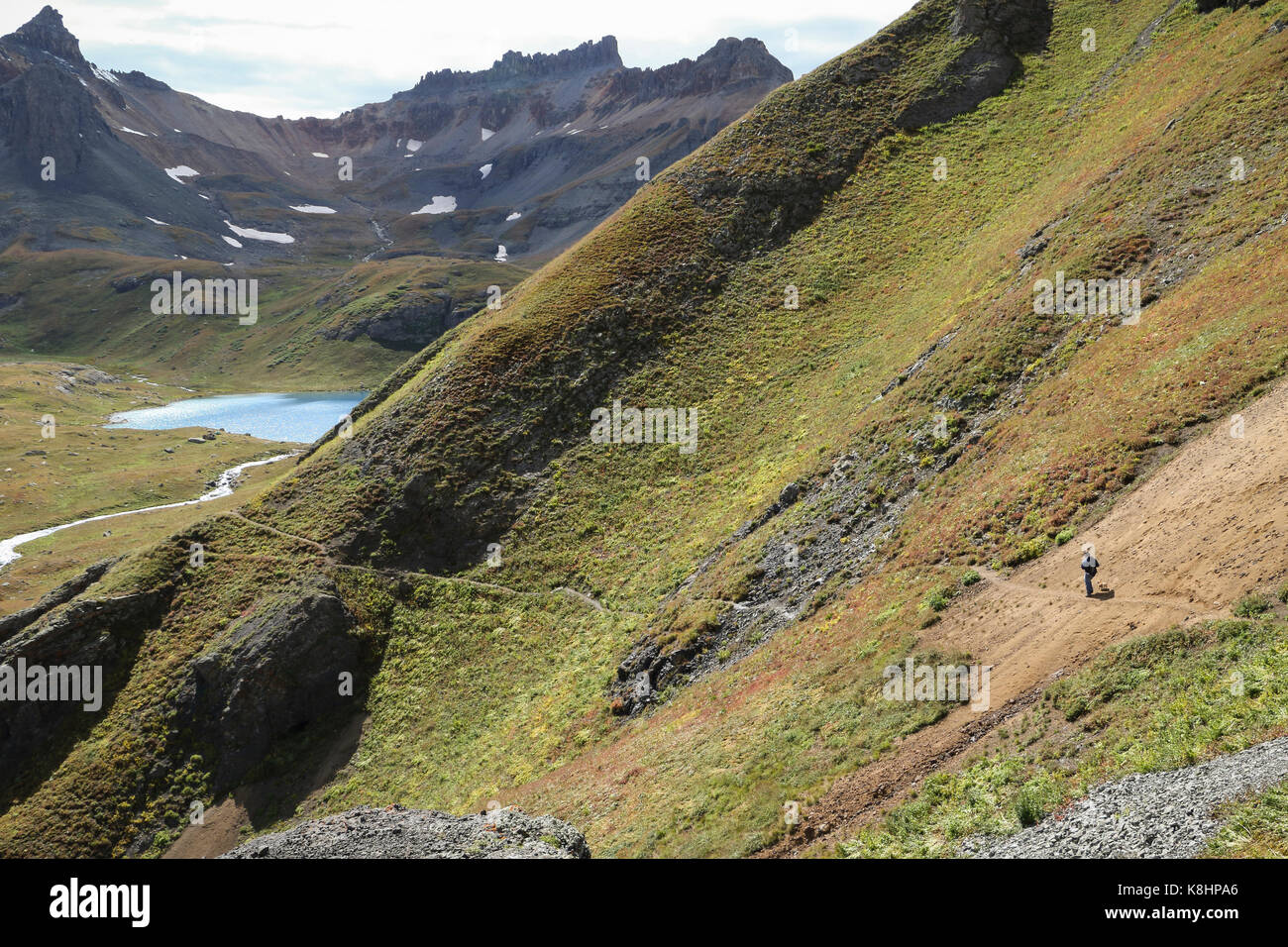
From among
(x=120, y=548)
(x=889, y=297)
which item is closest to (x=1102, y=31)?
(x=889, y=297)

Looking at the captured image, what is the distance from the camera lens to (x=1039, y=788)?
49.4ft

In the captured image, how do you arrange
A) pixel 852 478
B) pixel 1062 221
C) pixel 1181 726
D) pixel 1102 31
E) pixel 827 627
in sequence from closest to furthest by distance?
pixel 1181 726, pixel 827 627, pixel 852 478, pixel 1062 221, pixel 1102 31

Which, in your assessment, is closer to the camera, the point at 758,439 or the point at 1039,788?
the point at 1039,788

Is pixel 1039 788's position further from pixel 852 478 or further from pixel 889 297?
pixel 889 297

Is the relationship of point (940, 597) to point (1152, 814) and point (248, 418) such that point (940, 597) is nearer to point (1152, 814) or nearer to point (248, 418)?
point (1152, 814)

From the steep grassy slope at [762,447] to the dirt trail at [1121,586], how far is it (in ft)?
4.04

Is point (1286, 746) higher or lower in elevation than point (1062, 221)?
lower

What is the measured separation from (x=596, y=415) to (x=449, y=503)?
13950 mm

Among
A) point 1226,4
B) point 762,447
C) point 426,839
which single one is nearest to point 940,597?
point 426,839

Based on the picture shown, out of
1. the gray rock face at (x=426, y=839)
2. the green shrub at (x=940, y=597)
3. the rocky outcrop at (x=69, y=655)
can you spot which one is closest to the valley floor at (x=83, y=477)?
the rocky outcrop at (x=69, y=655)

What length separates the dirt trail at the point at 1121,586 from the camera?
18172mm

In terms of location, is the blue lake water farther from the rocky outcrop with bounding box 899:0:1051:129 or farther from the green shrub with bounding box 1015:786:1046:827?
the green shrub with bounding box 1015:786:1046:827

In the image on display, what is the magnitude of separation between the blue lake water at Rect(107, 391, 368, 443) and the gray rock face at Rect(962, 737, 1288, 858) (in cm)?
16828

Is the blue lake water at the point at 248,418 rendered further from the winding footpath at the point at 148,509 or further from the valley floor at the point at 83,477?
the winding footpath at the point at 148,509
